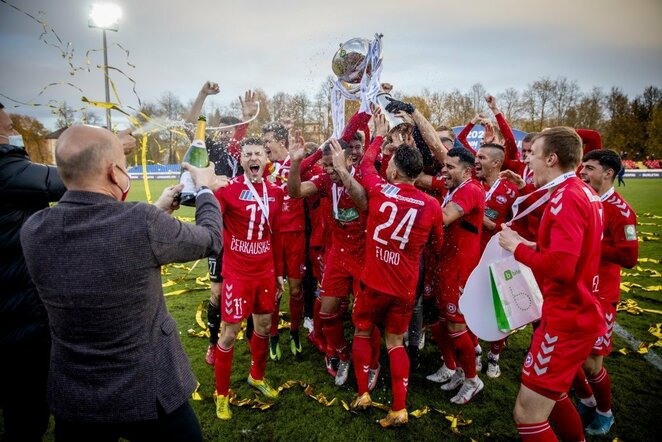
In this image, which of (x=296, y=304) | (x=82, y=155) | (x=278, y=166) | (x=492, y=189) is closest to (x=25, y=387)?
(x=82, y=155)

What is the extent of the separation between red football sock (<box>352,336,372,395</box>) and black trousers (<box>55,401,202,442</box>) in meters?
1.96

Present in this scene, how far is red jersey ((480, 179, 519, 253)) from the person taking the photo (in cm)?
462

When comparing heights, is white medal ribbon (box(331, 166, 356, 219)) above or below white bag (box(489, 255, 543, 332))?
above

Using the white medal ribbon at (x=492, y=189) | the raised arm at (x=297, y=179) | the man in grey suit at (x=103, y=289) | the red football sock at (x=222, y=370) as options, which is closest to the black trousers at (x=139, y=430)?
the man in grey suit at (x=103, y=289)

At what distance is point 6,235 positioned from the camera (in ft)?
7.77

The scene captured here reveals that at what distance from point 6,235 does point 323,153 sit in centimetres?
291

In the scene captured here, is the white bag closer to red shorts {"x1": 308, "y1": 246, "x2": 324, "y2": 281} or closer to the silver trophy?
the silver trophy

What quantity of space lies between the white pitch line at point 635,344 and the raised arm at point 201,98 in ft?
19.3

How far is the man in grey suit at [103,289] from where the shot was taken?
5.49ft

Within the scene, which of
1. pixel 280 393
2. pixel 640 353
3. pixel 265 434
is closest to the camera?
pixel 265 434

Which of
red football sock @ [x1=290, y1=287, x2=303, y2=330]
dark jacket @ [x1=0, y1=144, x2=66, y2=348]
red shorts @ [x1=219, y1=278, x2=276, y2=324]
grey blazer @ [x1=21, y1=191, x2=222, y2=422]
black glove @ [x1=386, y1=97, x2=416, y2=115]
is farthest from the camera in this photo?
red football sock @ [x1=290, y1=287, x2=303, y2=330]

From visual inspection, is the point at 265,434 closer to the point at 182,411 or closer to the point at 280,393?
the point at 280,393

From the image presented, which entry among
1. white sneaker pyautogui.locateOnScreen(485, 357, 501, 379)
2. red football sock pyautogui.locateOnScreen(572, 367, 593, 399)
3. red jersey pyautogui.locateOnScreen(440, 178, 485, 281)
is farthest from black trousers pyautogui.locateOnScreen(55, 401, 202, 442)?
white sneaker pyautogui.locateOnScreen(485, 357, 501, 379)

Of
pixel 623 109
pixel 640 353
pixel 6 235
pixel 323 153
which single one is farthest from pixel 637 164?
pixel 6 235
